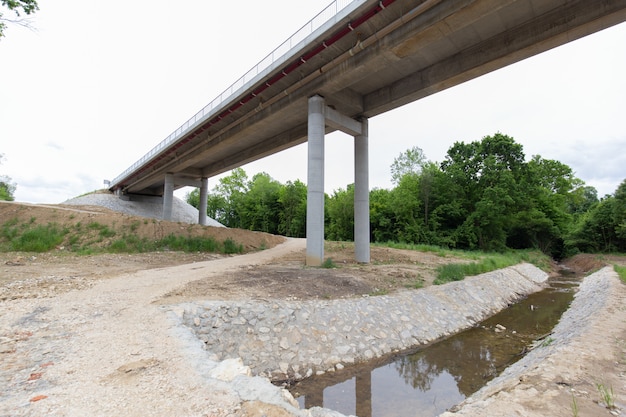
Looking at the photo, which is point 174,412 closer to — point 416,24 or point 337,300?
point 337,300

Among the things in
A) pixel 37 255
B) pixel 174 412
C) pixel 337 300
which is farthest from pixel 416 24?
pixel 37 255

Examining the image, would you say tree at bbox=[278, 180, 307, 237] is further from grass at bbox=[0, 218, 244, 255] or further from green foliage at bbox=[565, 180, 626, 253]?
green foliage at bbox=[565, 180, 626, 253]

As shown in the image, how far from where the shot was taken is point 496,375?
605 centimetres

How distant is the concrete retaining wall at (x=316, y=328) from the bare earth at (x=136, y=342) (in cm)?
72

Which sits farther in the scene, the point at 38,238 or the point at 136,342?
the point at 38,238

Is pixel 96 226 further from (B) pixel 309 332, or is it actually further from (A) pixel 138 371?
(A) pixel 138 371

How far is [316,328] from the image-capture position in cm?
672

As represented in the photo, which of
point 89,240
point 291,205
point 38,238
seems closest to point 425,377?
point 89,240

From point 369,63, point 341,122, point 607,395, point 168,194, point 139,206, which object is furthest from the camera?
point 139,206

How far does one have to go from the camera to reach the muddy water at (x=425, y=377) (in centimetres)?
494

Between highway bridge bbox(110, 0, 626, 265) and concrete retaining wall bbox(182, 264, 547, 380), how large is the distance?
5.73m

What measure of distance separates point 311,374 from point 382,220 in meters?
29.5

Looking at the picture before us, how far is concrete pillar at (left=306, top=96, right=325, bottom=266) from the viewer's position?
539 inches

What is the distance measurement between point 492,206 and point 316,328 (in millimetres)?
26767
